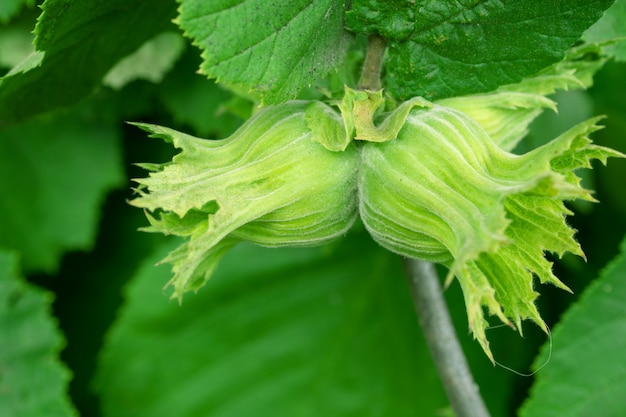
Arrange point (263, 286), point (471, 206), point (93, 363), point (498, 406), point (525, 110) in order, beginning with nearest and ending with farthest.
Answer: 1. point (471, 206)
2. point (525, 110)
3. point (498, 406)
4. point (263, 286)
5. point (93, 363)

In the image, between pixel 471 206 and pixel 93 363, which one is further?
pixel 93 363

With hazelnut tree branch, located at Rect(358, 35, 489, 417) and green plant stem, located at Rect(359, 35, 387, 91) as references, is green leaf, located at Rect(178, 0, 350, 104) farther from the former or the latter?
hazelnut tree branch, located at Rect(358, 35, 489, 417)

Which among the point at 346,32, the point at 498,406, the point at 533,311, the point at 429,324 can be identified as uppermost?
the point at 346,32

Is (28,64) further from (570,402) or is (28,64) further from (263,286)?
(263,286)

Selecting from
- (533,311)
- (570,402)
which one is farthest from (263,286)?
(533,311)

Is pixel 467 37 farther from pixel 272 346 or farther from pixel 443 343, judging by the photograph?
pixel 272 346

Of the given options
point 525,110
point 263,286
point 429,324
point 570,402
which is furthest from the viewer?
point 263,286

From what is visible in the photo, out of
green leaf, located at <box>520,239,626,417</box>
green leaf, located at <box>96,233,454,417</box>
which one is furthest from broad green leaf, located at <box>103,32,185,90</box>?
green leaf, located at <box>520,239,626,417</box>

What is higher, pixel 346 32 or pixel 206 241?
pixel 346 32
